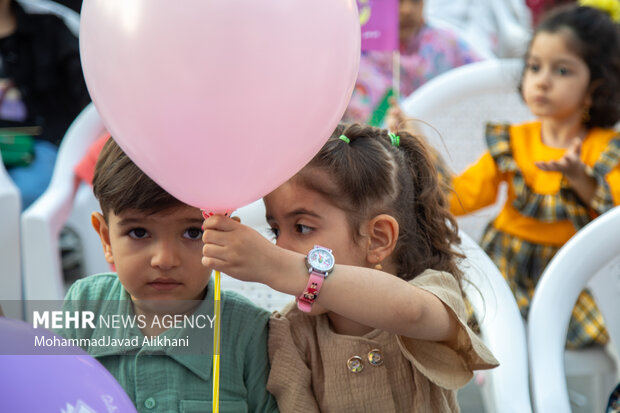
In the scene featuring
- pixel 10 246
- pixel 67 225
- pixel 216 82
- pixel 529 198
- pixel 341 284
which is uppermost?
pixel 216 82

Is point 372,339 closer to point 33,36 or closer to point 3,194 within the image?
point 3,194

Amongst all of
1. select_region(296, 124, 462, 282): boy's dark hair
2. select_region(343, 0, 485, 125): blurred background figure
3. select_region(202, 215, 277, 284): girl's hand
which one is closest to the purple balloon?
select_region(202, 215, 277, 284): girl's hand

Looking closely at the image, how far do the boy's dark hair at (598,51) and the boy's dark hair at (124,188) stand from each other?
1.28 meters

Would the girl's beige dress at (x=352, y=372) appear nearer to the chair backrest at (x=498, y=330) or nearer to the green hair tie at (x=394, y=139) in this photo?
the chair backrest at (x=498, y=330)

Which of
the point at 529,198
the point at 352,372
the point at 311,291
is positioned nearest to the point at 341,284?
the point at 311,291

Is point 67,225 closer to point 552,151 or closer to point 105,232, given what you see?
point 105,232

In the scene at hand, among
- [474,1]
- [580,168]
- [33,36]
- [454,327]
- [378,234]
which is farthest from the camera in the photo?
[474,1]

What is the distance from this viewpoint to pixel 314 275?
2.95 feet

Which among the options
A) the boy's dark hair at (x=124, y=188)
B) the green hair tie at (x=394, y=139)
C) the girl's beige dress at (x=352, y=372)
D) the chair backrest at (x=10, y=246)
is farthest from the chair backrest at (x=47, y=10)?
the girl's beige dress at (x=352, y=372)

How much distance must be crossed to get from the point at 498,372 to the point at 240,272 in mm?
492

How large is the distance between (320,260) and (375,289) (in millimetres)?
84

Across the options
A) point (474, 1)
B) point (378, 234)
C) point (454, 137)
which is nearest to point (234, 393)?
point (378, 234)

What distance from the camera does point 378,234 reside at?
1.15 m

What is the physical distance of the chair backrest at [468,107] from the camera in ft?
7.02
